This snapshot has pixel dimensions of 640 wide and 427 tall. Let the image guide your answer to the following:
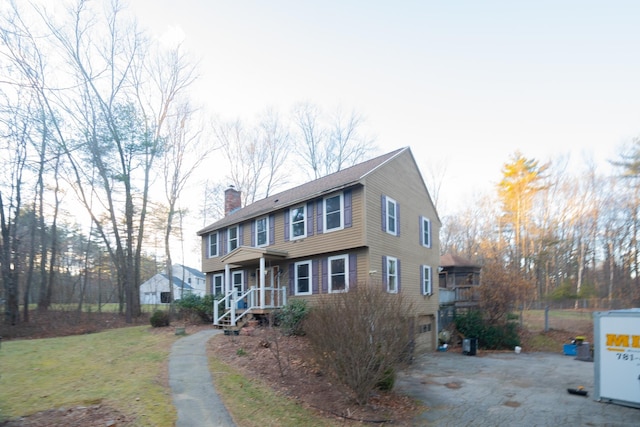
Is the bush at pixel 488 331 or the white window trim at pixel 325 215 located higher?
the white window trim at pixel 325 215

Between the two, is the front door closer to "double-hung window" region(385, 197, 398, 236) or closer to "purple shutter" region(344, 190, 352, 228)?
"purple shutter" region(344, 190, 352, 228)

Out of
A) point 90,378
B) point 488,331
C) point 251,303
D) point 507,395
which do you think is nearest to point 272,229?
point 251,303

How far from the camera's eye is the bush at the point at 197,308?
61.9 feet

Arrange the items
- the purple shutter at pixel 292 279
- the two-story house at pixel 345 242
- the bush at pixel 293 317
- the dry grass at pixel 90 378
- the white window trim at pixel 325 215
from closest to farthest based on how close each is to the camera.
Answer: the dry grass at pixel 90 378 → the bush at pixel 293 317 → the two-story house at pixel 345 242 → the white window trim at pixel 325 215 → the purple shutter at pixel 292 279

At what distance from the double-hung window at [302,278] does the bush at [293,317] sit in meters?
1.61

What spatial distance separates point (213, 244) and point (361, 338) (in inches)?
665

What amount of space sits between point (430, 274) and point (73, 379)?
16037 mm

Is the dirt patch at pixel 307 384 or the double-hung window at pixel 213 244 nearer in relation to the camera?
the dirt patch at pixel 307 384

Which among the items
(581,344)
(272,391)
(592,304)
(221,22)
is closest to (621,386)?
(272,391)

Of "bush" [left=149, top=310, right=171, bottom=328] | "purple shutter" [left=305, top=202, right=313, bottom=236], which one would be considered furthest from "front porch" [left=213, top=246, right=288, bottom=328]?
"bush" [left=149, top=310, right=171, bottom=328]

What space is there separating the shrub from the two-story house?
3822 millimetres

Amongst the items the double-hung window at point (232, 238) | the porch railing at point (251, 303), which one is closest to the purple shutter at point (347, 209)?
the porch railing at point (251, 303)

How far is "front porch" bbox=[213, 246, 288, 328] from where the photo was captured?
15.6 meters

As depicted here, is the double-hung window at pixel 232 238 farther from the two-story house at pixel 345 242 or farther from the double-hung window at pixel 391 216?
the double-hung window at pixel 391 216
